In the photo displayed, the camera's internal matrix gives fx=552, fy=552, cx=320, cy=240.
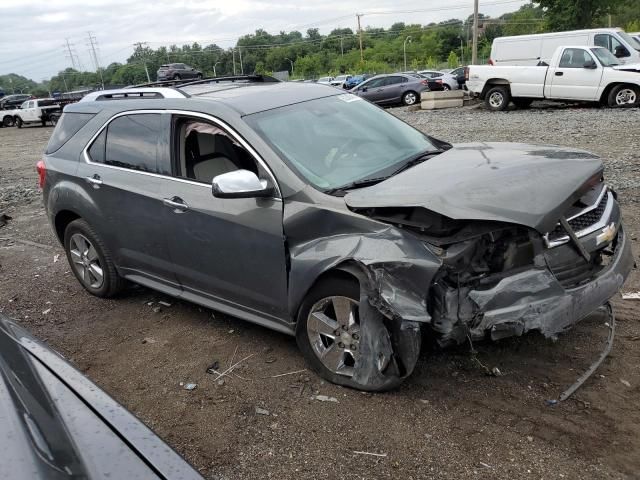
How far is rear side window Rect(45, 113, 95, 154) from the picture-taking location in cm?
485

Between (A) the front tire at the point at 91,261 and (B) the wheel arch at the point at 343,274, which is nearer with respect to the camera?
(B) the wheel arch at the point at 343,274

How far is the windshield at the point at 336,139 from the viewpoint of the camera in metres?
3.55

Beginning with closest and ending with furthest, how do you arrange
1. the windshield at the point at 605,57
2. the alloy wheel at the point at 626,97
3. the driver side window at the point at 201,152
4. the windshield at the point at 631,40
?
1. the driver side window at the point at 201,152
2. the alloy wheel at the point at 626,97
3. the windshield at the point at 605,57
4. the windshield at the point at 631,40

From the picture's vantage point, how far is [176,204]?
153 inches

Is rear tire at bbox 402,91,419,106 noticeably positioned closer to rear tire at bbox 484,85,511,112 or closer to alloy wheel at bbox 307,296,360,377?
rear tire at bbox 484,85,511,112

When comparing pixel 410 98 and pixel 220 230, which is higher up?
pixel 220 230

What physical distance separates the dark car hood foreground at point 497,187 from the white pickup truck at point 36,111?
3021cm

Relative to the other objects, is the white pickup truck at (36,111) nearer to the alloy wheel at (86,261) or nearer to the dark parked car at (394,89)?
the dark parked car at (394,89)

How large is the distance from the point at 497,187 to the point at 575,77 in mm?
14564

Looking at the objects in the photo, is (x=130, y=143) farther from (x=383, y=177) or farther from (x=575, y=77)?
(x=575, y=77)

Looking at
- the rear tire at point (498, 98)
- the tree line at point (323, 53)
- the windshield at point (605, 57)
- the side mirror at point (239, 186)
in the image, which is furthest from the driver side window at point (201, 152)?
the tree line at point (323, 53)

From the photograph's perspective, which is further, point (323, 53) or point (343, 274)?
point (323, 53)

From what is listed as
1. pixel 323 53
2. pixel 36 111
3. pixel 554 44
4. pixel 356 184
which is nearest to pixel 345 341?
pixel 356 184

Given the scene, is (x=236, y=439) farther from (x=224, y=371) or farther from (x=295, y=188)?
(x=295, y=188)
